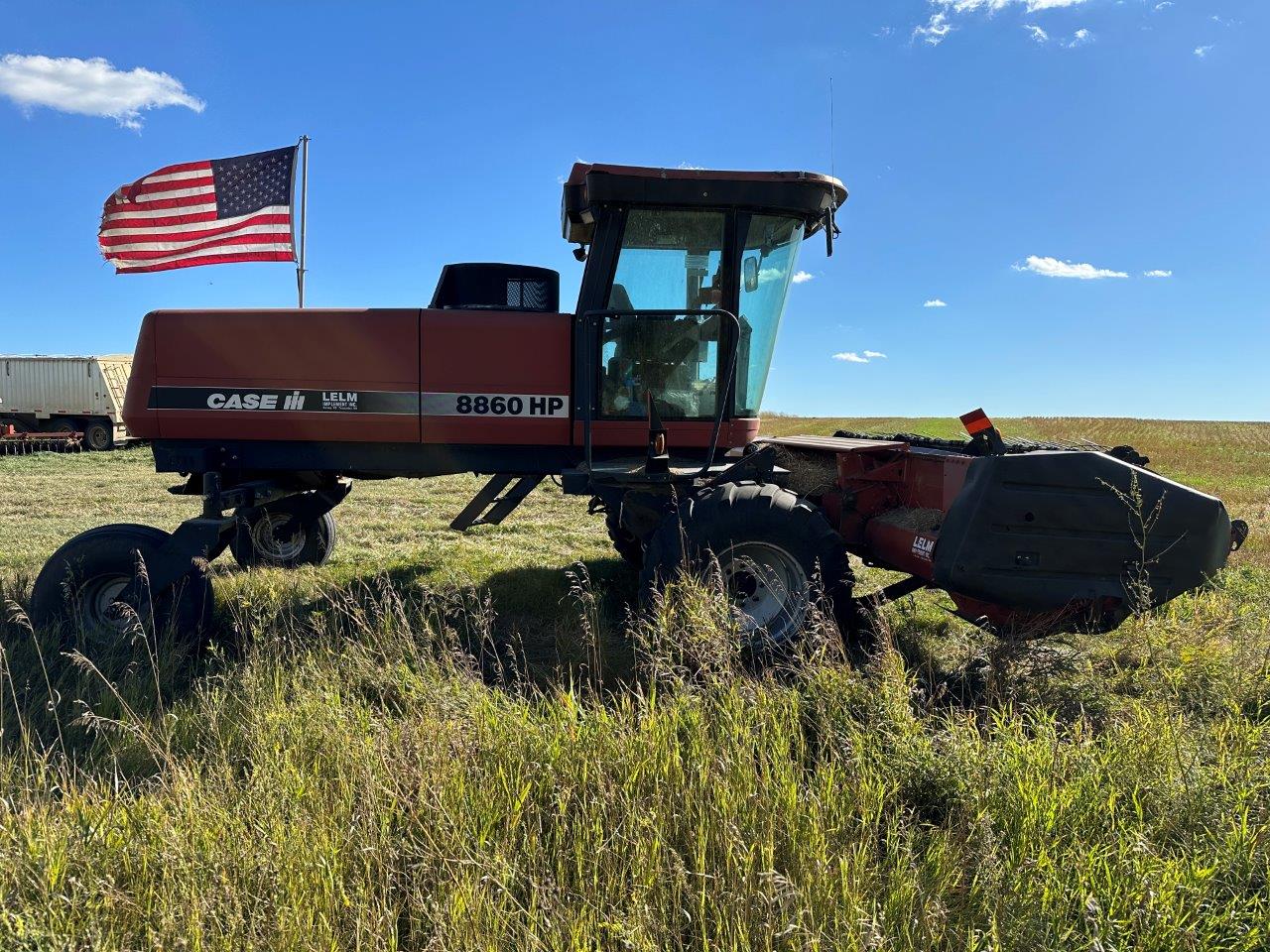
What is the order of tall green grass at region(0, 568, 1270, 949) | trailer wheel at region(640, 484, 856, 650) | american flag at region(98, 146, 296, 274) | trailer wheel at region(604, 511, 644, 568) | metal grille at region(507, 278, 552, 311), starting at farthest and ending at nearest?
1. american flag at region(98, 146, 296, 274)
2. trailer wheel at region(604, 511, 644, 568)
3. metal grille at region(507, 278, 552, 311)
4. trailer wheel at region(640, 484, 856, 650)
5. tall green grass at region(0, 568, 1270, 949)

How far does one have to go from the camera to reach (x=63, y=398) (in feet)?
76.9

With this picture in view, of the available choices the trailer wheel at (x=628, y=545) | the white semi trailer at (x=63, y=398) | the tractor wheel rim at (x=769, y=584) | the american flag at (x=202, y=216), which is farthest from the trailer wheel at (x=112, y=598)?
the white semi trailer at (x=63, y=398)

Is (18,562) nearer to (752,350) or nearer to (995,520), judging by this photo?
(752,350)

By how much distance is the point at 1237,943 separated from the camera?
166cm

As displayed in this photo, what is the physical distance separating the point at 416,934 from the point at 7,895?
1.01 m

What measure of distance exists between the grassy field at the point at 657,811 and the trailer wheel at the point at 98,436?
24356mm

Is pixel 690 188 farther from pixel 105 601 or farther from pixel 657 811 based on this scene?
pixel 105 601

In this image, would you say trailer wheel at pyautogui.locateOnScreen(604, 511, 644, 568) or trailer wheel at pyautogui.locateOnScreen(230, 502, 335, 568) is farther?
trailer wheel at pyautogui.locateOnScreen(230, 502, 335, 568)

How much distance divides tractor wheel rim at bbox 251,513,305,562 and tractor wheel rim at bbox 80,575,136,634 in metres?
1.69

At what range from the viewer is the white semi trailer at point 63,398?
2336cm

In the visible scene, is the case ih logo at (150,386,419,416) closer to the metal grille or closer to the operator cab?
the metal grille

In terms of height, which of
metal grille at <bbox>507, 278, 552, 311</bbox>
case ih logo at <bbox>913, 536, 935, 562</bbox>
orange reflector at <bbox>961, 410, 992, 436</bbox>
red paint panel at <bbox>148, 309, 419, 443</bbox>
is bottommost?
case ih logo at <bbox>913, 536, 935, 562</bbox>

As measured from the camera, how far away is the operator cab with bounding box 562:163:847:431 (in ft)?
13.8

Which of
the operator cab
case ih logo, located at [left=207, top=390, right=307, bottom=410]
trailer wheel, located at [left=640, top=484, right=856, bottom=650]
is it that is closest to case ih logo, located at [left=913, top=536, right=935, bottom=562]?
trailer wheel, located at [left=640, top=484, right=856, bottom=650]
